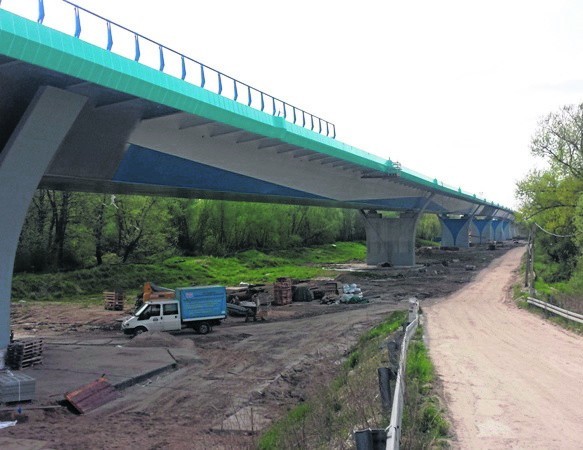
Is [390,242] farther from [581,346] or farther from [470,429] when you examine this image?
[470,429]

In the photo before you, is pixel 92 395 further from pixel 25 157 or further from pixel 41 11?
pixel 41 11

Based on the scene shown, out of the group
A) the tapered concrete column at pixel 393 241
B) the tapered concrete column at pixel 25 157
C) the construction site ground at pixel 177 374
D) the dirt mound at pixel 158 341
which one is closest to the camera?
the construction site ground at pixel 177 374

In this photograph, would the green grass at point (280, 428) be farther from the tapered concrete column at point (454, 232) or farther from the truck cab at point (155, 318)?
the tapered concrete column at point (454, 232)

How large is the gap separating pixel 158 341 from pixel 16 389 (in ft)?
30.7

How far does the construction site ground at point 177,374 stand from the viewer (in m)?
12.8

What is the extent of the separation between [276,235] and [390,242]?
2099 cm

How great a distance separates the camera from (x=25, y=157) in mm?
17266

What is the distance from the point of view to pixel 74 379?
17.4 m

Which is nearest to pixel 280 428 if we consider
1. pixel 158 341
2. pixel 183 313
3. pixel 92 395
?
pixel 92 395

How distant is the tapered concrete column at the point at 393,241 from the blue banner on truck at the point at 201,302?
41060 millimetres

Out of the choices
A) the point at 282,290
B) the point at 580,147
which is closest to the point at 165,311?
the point at 282,290

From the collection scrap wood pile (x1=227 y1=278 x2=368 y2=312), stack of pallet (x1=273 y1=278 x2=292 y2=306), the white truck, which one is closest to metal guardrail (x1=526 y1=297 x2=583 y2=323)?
scrap wood pile (x1=227 y1=278 x2=368 y2=312)

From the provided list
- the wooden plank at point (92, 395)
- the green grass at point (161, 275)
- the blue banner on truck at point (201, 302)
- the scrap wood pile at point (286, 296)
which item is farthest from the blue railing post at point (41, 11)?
the green grass at point (161, 275)

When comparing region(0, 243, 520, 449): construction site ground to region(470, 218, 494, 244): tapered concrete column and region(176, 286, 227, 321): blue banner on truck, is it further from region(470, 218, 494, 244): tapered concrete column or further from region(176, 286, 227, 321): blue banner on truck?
region(470, 218, 494, 244): tapered concrete column
